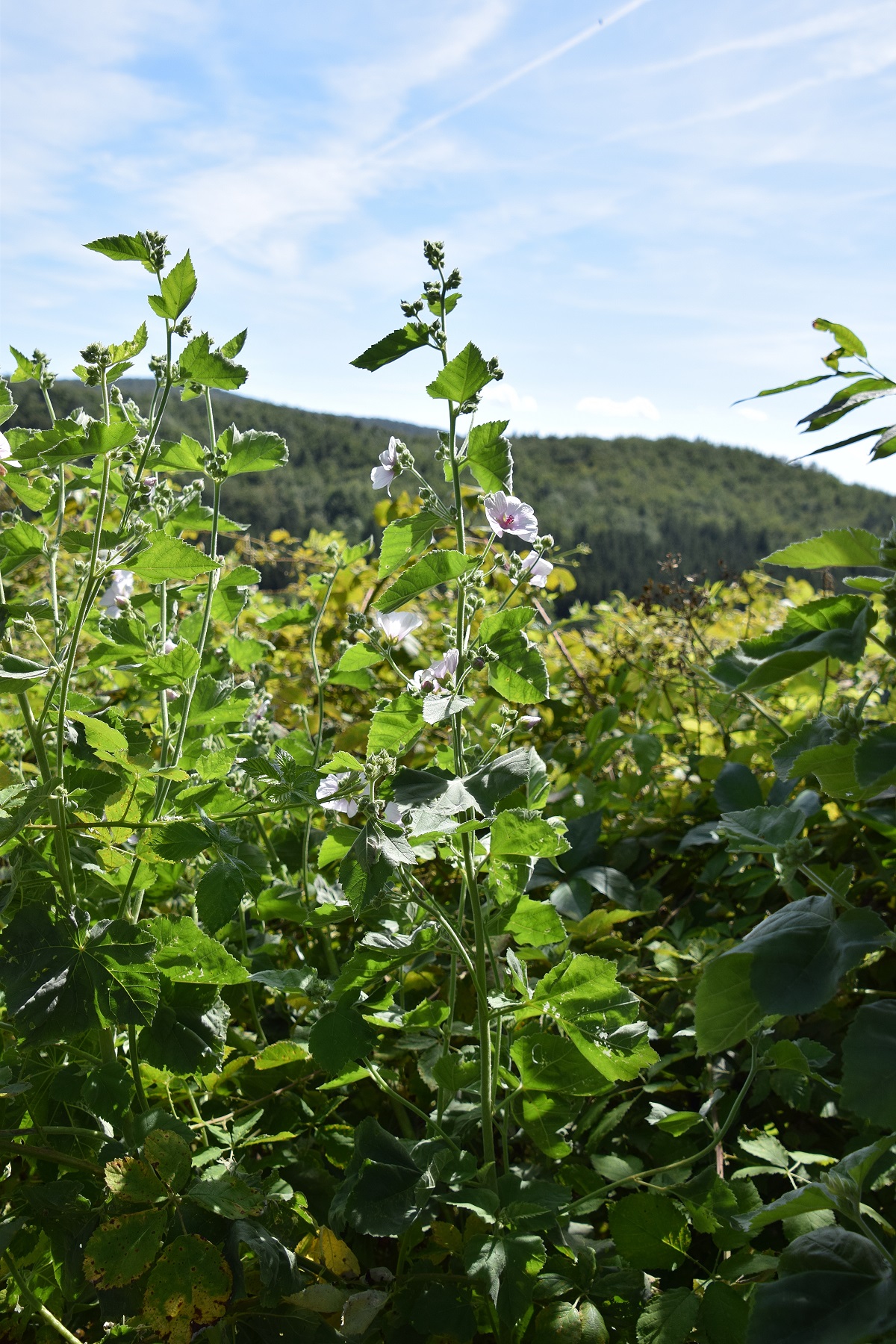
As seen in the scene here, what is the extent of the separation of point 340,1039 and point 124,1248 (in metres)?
0.32

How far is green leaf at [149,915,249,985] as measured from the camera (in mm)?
1155

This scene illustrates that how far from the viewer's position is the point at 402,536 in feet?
3.79

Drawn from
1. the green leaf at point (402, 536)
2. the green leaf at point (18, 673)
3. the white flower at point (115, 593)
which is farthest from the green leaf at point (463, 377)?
the white flower at point (115, 593)

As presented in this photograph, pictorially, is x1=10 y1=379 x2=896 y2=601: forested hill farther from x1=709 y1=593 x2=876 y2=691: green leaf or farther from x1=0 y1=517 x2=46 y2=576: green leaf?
x1=709 y1=593 x2=876 y2=691: green leaf

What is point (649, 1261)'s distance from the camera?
1.15 m

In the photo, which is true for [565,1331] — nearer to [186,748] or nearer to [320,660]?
[186,748]

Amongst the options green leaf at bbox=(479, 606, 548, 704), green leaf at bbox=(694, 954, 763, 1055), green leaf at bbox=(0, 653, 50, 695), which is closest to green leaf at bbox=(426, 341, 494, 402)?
green leaf at bbox=(479, 606, 548, 704)

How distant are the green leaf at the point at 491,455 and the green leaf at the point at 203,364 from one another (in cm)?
37

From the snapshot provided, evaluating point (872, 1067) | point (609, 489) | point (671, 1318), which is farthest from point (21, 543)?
point (609, 489)

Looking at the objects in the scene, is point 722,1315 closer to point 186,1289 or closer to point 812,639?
point 186,1289

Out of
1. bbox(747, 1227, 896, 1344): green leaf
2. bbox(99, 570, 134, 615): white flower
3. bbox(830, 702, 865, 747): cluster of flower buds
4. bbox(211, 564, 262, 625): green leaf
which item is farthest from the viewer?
bbox(99, 570, 134, 615): white flower

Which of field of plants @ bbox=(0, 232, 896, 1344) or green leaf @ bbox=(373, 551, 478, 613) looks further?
green leaf @ bbox=(373, 551, 478, 613)

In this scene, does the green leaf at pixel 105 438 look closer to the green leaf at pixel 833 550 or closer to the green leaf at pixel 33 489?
the green leaf at pixel 33 489

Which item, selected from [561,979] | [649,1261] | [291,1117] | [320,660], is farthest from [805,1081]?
[320,660]
